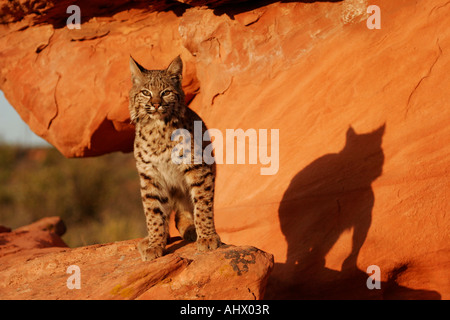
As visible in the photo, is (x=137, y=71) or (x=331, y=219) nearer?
(x=137, y=71)

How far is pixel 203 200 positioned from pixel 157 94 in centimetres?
106

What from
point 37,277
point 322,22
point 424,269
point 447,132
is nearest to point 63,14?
point 322,22

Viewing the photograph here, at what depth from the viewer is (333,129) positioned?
17.7ft

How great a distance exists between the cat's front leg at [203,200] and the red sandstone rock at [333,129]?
4.53 ft

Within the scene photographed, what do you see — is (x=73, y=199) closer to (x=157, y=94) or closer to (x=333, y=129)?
(x=333, y=129)

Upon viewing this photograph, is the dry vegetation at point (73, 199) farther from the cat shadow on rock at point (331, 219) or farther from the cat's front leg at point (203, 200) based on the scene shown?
the cat's front leg at point (203, 200)

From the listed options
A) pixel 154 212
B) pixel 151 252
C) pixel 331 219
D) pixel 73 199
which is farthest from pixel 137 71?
pixel 73 199

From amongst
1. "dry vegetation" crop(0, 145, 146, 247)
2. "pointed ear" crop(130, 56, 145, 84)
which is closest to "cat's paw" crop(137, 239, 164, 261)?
"pointed ear" crop(130, 56, 145, 84)

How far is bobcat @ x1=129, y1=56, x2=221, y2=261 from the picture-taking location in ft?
14.2

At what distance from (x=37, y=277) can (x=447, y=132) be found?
4190 millimetres

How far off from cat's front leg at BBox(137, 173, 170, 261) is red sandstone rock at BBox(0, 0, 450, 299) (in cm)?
149

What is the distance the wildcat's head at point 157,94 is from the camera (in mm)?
4395

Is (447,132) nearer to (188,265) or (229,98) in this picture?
(229,98)

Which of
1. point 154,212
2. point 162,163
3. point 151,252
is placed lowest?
point 151,252
